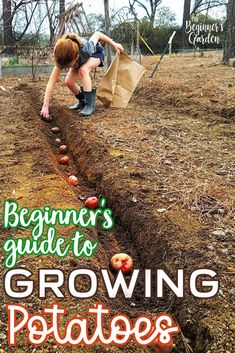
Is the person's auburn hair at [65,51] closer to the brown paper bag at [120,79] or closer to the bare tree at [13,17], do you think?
the brown paper bag at [120,79]

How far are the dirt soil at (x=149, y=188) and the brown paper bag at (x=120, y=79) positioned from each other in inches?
10.8

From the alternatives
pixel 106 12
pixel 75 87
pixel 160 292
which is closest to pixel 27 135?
pixel 75 87

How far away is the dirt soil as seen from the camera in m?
2.36

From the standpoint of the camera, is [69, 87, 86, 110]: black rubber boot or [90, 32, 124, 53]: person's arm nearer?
[90, 32, 124, 53]: person's arm

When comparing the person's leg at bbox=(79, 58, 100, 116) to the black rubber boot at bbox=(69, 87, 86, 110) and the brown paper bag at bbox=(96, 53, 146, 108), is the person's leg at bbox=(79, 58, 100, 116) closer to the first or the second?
the brown paper bag at bbox=(96, 53, 146, 108)

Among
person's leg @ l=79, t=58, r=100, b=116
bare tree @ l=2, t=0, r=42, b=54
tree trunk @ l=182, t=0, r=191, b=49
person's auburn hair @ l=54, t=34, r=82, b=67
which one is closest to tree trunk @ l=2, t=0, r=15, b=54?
bare tree @ l=2, t=0, r=42, b=54

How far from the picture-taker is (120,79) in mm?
6512

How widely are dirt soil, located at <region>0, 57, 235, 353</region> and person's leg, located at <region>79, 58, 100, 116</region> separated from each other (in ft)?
0.51

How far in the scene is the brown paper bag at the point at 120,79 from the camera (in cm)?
641

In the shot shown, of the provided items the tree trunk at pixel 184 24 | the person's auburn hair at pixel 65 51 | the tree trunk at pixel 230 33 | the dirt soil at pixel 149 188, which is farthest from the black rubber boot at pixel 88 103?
the tree trunk at pixel 184 24

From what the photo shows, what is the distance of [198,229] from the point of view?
117 inches

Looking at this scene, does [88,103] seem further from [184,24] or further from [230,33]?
[184,24]

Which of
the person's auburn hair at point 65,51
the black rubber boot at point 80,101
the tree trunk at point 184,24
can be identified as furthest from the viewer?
the tree trunk at point 184,24

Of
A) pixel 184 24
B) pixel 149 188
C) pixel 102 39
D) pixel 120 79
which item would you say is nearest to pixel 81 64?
pixel 102 39
